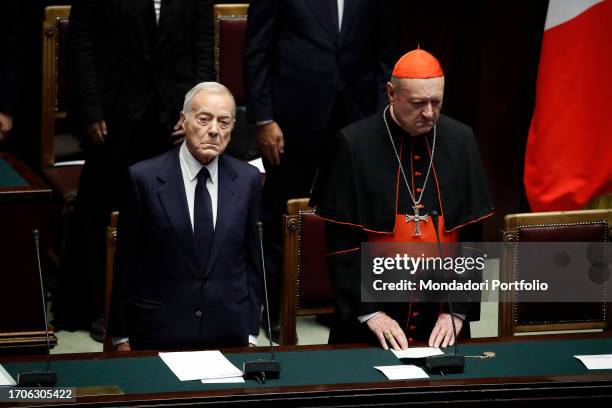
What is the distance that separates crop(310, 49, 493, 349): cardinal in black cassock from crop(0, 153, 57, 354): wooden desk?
4.23ft

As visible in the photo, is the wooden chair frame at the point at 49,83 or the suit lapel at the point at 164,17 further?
the wooden chair frame at the point at 49,83

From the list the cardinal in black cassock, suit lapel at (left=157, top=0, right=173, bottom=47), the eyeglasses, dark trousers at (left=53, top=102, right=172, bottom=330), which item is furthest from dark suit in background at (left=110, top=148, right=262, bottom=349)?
dark trousers at (left=53, top=102, right=172, bottom=330)

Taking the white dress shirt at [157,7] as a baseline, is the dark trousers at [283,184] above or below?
below

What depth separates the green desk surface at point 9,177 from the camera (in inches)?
200

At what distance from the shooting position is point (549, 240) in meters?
4.60

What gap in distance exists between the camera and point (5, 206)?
494 centimetres

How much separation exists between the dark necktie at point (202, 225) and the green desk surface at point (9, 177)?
1271 mm

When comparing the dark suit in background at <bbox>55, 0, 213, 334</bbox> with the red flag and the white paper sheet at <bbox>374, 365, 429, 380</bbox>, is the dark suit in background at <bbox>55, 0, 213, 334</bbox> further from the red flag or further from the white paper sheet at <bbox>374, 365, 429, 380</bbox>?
the white paper sheet at <bbox>374, 365, 429, 380</bbox>

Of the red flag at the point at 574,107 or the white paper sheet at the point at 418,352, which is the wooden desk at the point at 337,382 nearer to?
the white paper sheet at the point at 418,352

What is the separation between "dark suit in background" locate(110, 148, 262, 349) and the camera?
401 cm

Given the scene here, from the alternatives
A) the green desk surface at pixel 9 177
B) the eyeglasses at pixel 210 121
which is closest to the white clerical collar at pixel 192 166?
the eyeglasses at pixel 210 121

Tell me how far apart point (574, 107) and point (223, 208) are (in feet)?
7.39

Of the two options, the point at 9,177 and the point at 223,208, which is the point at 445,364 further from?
the point at 9,177

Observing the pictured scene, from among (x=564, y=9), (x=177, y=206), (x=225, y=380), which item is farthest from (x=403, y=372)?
(x=564, y=9)
